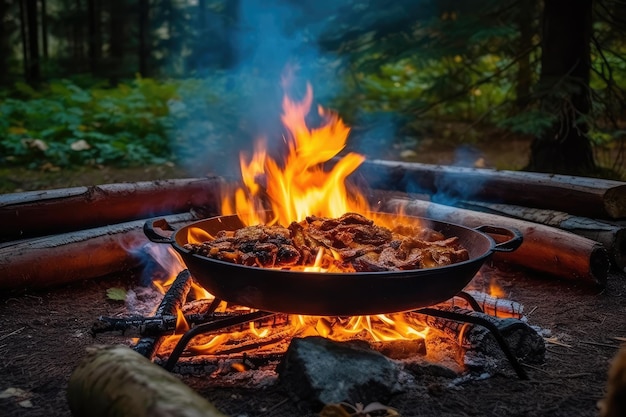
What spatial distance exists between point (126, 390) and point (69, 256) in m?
2.41

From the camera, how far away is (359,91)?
10.5 metres

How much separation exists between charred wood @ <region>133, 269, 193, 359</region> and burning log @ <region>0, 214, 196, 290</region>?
86cm

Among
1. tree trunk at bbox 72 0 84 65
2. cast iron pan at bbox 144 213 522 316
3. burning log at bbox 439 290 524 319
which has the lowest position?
burning log at bbox 439 290 524 319

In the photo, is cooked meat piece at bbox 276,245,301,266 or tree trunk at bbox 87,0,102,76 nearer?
cooked meat piece at bbox 276,245,301,266

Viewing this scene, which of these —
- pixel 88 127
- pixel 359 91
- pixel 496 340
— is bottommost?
pixel 496 340

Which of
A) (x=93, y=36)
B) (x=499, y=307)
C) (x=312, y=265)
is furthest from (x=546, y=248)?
(x=93, y=36)

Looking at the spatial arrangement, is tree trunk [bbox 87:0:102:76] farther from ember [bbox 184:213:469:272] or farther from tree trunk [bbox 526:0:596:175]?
ember [bbox 184:213:469:272]

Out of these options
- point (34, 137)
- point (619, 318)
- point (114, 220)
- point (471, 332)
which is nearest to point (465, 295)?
point (471, 332)

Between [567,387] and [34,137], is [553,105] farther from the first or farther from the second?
[34,137]

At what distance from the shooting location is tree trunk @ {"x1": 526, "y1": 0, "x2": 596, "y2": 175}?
20.4 ft

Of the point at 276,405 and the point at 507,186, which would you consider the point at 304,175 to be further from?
the point at 507,186

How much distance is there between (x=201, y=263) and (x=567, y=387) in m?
1.85

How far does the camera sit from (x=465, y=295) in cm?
346

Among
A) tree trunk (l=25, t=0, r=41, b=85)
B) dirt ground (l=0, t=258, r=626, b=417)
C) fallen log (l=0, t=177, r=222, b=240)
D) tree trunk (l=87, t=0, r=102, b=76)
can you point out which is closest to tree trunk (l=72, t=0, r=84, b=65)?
tree trunk (l=87, t=0, r=102, b=76)
